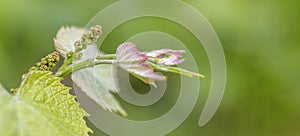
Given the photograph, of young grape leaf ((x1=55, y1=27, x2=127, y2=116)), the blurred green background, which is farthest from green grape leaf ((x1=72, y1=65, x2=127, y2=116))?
the blurred green background

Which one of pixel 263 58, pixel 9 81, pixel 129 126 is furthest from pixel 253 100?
pixel 9 81

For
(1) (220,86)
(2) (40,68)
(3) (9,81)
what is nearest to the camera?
(2) (40,68)

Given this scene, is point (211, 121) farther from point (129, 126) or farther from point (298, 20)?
point (298, 20)

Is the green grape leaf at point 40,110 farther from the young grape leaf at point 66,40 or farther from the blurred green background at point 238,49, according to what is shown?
the blurred green background at point 238,49

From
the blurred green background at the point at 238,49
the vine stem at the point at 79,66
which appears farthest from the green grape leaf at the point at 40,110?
the blurred green background at the point at 238,49

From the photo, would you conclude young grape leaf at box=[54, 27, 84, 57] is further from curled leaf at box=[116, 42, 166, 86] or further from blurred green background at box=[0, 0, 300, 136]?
blurred green background at box=[0, 0, 300, 136]
